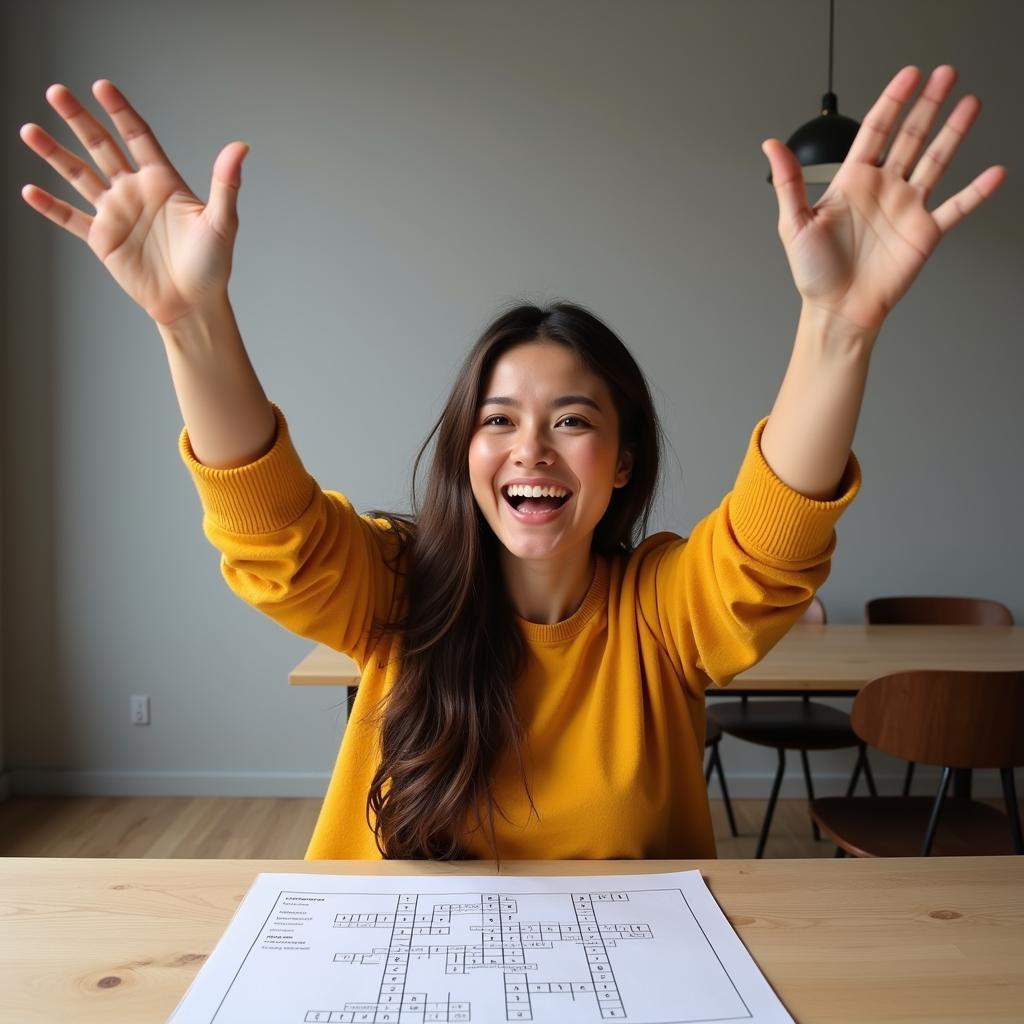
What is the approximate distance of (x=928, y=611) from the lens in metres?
3.37

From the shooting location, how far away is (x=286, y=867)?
969 mm

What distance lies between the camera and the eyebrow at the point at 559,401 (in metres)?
1.18

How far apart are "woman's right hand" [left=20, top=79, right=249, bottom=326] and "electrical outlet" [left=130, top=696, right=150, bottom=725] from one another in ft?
10.1

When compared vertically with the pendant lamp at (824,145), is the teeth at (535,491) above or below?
below

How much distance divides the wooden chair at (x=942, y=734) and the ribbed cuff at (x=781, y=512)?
116 centimetres

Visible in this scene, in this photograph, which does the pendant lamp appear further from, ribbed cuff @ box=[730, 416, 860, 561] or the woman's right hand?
the woman's right hand

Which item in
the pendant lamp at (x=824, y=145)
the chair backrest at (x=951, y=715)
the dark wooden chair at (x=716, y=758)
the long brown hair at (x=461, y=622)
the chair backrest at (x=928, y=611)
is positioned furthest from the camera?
Result: the chair backrest at (x=928, y=611)

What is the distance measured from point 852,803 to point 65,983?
204 centimetres

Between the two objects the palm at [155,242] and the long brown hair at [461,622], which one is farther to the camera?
the long brown hair at [461,622]

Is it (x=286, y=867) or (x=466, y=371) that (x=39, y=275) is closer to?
(x=466, y=371)

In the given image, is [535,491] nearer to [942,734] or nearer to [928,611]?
[942,734]

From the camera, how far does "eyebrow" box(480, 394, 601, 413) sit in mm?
1177

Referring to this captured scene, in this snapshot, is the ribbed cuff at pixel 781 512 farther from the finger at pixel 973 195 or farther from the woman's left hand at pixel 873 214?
the finger at pixel 973 195

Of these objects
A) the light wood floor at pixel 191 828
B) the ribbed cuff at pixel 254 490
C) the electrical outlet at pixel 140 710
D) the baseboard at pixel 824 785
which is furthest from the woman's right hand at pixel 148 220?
the baseboard at pixel 824 785
